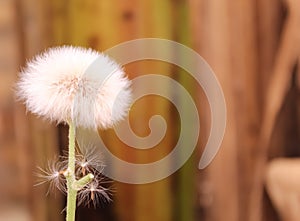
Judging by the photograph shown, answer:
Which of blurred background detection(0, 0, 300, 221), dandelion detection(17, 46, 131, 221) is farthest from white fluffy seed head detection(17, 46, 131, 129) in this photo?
blurred background detection(0, 0, 300, 221)

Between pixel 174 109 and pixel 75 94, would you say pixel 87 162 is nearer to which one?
pixel 75 94

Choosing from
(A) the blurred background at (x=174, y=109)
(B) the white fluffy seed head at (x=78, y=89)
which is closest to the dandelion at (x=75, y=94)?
(B) the white fluffy seed head at (x=78, y=89)

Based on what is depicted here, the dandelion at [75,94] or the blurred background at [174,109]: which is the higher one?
the blurred background at [174,109]

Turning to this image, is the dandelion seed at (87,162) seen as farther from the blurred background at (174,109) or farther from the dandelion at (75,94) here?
the blurred background at (174,109)

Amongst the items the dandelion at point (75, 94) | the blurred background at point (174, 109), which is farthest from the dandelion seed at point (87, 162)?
the blurred background at point (174, 109)

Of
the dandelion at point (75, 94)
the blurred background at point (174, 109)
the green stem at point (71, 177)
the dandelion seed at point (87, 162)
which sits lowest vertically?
the green stem at point (71, 177)

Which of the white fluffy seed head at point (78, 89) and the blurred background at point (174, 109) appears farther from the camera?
the blurred background at point (174, 109)

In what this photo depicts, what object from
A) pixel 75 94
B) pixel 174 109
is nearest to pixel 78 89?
pixel 75 94
